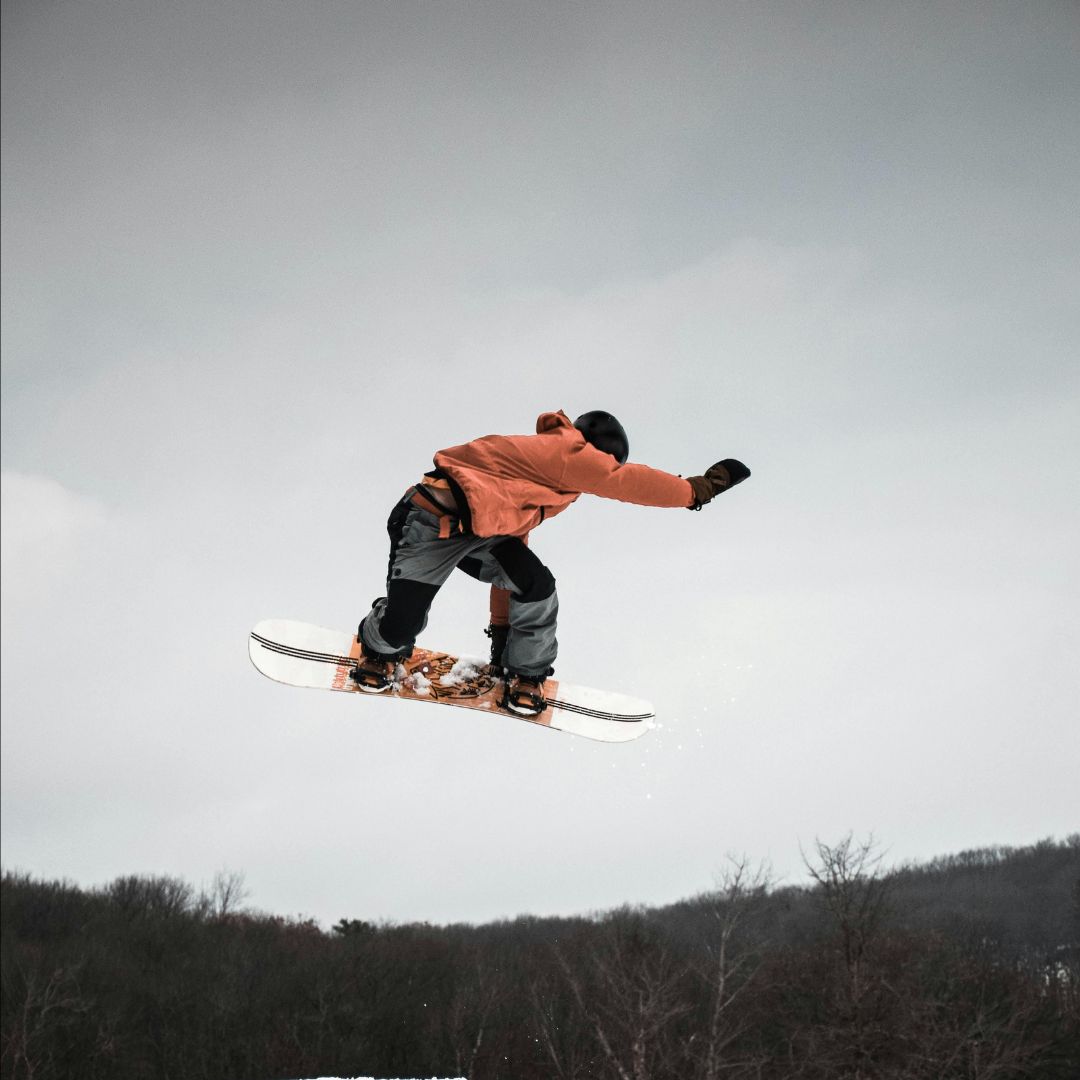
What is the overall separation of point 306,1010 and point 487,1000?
738 centimetres

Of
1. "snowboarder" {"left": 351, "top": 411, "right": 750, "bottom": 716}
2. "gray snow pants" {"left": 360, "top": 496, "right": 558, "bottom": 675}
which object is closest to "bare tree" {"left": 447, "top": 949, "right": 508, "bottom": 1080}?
"gray snow pants" {"left": 360, "top": 496, "right": 558, "bottom": 675}

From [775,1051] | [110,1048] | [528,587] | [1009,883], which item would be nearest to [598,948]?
[775,1051]

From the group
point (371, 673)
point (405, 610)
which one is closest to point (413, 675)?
point (371, 673)

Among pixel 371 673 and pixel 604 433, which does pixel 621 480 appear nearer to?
pixel 604 433

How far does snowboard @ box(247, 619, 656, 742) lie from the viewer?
20.9 ft

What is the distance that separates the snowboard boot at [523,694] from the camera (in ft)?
20.6

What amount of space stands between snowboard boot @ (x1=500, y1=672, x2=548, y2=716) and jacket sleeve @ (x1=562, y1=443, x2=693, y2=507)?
6.02 ft

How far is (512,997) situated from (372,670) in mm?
37593

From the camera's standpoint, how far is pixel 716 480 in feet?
16.3

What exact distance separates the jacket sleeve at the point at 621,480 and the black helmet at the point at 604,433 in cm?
12

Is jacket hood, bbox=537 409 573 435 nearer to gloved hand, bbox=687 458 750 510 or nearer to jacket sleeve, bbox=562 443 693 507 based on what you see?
jacket sleeve, bbox=562 443 693 507

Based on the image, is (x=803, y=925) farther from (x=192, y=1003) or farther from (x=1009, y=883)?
(x=192, y=1003)

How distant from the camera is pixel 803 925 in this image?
195 feet

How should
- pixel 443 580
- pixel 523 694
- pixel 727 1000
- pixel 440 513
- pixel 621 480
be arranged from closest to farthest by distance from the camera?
pixel 621 480 → pixel 440 513 → pixel 443 580 → pixel 523 694 → pixel 727 1000
